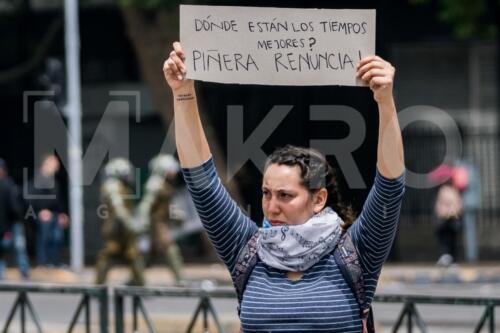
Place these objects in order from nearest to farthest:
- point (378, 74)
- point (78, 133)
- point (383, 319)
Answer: point (378, 74) → point (383, 319) → point (78, 133)

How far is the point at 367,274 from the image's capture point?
13.6 ft

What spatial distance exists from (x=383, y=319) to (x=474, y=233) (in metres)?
8.70

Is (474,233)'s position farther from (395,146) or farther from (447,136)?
(395,146)

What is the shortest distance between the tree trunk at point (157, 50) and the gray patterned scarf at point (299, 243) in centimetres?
1605

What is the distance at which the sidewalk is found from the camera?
725 inches

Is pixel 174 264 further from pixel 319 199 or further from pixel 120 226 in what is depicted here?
pixel 319 199

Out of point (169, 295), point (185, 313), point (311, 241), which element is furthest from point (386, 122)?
point (185, 313)

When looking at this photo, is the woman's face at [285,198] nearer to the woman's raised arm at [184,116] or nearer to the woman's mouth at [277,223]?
the woman's mouth at [277,223]

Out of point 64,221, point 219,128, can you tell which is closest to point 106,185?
point 64,221

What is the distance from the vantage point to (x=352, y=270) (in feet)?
13.4

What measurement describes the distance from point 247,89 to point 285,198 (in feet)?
55.9

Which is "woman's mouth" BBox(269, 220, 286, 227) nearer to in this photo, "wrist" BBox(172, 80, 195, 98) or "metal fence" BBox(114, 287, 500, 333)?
"wrist" BBox(172, 80, 195, 98)

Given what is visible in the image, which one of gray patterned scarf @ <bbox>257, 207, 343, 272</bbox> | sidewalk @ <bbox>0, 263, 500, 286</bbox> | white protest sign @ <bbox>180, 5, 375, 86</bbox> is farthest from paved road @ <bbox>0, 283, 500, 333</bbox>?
gray patterned scarf @ <bbox>257, 207, 343, 272</bbox>

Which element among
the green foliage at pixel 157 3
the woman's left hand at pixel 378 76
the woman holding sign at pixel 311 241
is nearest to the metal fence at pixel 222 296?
the woman holding sign at pixel 311 241
